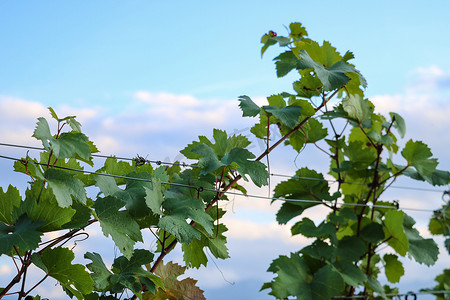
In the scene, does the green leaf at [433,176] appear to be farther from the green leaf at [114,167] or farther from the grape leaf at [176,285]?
the green leaf at [114,167]

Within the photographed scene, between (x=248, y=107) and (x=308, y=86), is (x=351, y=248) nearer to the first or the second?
(x=308, y=86)

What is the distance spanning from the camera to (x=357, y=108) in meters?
2.11

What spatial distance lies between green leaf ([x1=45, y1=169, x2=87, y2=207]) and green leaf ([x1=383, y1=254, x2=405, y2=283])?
65.9 inches

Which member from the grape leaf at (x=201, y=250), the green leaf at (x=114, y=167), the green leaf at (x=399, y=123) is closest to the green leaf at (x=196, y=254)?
the grape leaf at (x=201, y=250)

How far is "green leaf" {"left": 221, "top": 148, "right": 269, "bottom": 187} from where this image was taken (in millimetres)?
1502

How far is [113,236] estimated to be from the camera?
1292 millimetres

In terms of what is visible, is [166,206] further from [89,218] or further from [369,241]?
[369,241]

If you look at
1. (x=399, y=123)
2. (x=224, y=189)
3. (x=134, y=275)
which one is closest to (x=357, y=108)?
(x=399, y=123)

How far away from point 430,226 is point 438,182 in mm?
1337

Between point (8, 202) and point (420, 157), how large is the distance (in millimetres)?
1722

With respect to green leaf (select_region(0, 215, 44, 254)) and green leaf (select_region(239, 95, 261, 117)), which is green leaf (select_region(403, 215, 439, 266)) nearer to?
green leaf (select_region(239, 95, 261, 117))

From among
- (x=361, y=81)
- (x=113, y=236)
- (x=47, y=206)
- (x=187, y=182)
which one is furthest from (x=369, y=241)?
(x=47, y=206)

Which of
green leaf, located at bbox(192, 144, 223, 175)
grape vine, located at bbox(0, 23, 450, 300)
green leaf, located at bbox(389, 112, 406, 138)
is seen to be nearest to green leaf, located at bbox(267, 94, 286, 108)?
grape vine, located at bbox(0, 23, 450, 300)

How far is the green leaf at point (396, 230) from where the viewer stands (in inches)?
84.3
